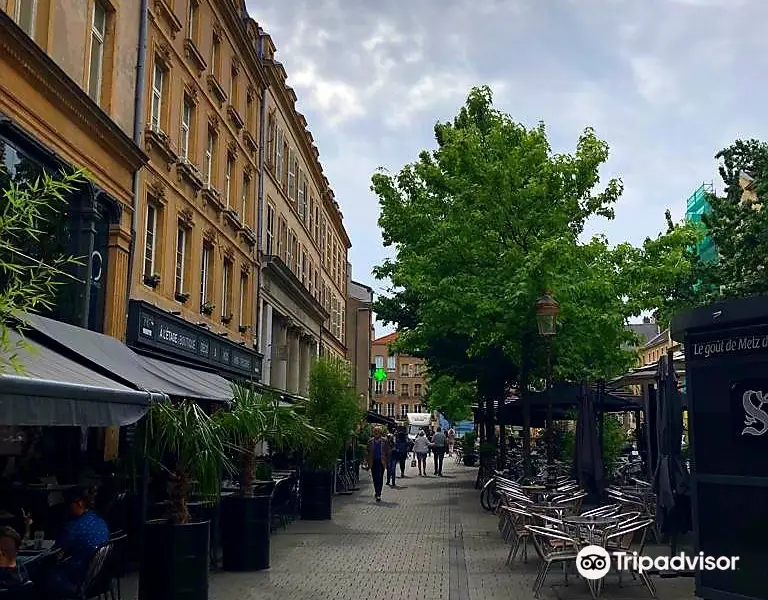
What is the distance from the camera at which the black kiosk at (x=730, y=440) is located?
24.0 feet

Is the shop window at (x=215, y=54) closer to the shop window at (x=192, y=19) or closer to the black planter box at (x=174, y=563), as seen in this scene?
the shop window at (x=192, y=19)

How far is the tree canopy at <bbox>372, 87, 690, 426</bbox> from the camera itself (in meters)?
18.1

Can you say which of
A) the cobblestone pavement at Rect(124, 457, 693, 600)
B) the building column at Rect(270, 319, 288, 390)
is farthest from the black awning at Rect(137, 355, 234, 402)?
the building column at Rect(270, 319, 288, 390)

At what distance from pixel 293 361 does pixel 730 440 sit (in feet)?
97.8

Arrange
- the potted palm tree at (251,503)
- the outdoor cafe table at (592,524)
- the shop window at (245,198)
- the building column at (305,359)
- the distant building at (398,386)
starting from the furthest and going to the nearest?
the distant building at (398,386) → the building column at (305,359) → the shop window at (245,198) → the potted palm tree at (251,503) → the outdoor cafe table at (592,524)

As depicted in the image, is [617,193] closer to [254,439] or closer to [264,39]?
[254,439]

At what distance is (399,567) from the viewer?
1141 cm

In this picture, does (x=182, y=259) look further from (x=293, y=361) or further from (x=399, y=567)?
(x=293, y=361)

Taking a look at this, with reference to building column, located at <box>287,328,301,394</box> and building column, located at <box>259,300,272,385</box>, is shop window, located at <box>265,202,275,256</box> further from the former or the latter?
building column, located at <box>287,328,301,394</box>

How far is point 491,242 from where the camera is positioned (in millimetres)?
19078

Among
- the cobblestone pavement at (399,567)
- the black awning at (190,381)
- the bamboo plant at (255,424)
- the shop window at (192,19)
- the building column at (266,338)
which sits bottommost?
the cobblestone pavement at (399,567)

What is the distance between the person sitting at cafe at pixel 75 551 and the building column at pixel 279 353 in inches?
900

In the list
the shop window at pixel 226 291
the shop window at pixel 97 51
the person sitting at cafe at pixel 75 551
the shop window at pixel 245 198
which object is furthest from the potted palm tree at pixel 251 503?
the shop window at pixel 245 198

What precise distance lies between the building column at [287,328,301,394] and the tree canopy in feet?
50.5
